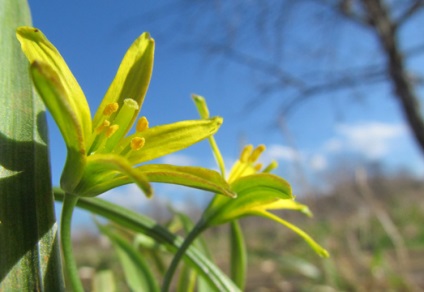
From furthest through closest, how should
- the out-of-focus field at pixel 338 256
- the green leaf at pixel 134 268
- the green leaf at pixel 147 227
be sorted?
1. the out-of-focus field at pixel 338 256
2. the green leaf at pixel 134 268
3. the green leaf at pixel 147 227

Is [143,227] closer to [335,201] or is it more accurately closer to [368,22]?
[368,22]

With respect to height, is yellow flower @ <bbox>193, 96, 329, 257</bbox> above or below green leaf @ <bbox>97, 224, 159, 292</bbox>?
above

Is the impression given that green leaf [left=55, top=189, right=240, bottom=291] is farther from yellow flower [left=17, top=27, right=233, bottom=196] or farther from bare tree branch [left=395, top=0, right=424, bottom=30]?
bare tree branch [left=395, top=0, right=424, bottom=30]

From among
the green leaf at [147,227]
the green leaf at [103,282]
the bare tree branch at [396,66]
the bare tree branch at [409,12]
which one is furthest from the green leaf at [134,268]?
the bare tree branch at [409,12]

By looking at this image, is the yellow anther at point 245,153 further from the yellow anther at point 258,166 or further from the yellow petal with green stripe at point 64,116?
the yellow petal with green stripe at point 64,116

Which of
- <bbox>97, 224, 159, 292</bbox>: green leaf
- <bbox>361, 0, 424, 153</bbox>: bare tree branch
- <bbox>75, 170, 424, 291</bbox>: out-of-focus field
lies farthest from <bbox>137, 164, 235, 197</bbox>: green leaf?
<bbox>361, 0, 424, 153</bbox>: bare tree branch

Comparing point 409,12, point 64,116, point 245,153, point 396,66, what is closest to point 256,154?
point 245,153

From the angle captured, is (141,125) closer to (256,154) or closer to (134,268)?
(256,154)
